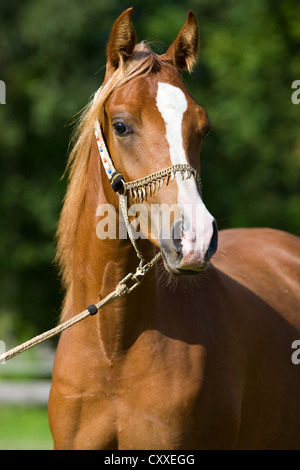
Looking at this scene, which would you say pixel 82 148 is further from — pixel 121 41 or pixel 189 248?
pixel 189 248

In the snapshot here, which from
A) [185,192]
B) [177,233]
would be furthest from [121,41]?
[177,233]

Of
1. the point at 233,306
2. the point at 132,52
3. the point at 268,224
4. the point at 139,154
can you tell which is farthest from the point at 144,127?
the point at 268,224

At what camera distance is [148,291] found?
11.1 ft

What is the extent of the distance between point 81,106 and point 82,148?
456 inches

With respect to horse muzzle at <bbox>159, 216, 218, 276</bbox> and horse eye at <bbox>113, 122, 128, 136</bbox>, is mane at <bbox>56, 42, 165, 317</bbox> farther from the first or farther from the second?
horse muzzle at <bbox>159, 216, 218, 276</bbox>

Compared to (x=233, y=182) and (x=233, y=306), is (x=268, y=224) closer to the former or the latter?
(x=233, y=182)

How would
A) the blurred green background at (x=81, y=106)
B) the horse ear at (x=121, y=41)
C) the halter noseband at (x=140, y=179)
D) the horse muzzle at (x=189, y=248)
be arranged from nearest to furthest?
the horse muzzle at (x=189, y=248)
the halter noseband at (x=140, y=179)
the horse ear at (x=121, y=41)
the blurred green background at (x=81, y=106)

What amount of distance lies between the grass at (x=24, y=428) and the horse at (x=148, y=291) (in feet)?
19.5

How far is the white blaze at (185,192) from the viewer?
2.74 m

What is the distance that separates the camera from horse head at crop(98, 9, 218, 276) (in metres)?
2.79

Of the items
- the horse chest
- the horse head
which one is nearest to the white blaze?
the horse head

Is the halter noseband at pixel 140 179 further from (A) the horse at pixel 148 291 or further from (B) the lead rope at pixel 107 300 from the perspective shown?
(B) the lead rope at pixel 107 300

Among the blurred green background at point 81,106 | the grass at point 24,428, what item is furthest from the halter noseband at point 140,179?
the blurred green background at point 81,106

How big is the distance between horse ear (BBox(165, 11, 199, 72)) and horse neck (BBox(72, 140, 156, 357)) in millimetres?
623
